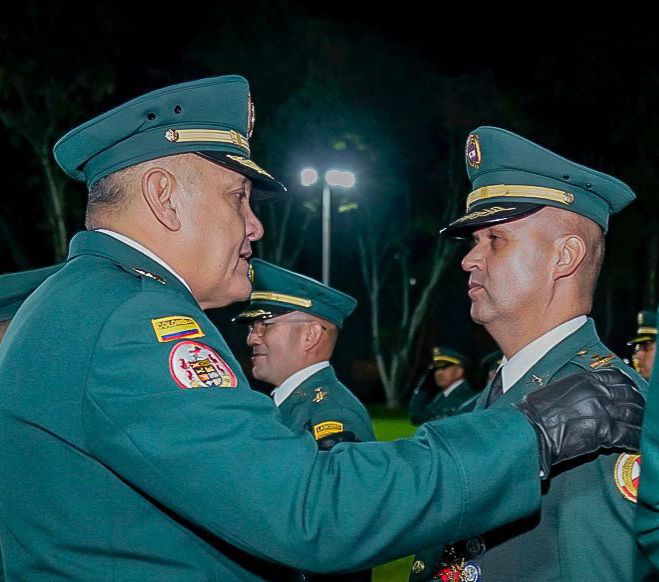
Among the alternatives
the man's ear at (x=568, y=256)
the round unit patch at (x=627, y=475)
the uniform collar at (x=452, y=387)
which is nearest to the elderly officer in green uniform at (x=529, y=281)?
the man's ear at (x=568, y=256)

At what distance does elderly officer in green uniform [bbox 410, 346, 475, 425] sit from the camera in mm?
13828

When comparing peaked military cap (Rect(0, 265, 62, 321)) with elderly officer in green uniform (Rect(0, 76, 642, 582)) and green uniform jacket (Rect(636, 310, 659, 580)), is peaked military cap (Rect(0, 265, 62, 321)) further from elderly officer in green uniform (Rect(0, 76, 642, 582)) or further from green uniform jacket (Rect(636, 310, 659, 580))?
green uniform jacket (Rect(636, 310, 659, 580))

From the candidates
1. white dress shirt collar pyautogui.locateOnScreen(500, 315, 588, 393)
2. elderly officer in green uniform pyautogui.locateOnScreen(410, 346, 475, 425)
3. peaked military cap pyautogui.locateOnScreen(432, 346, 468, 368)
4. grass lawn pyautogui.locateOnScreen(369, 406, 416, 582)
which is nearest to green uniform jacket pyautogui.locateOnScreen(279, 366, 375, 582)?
white dress shirt collar pyautogui.locateOnScreen(500, 315, 588, 393)

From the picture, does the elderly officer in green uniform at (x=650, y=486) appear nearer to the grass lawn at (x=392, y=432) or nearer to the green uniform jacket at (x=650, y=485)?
the green uniform jacket at (x=650, y=485)

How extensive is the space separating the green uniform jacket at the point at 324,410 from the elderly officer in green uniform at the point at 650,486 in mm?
3435

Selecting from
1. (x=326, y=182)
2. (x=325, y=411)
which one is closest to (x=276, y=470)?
(x=325, y=411)

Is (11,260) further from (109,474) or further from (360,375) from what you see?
(109,474)

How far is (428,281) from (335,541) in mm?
31415

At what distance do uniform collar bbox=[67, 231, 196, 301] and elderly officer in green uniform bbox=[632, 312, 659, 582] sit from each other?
1204 millimetres

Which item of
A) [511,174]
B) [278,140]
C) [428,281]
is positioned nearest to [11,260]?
[278,140]

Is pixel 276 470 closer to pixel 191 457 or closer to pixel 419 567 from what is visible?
pixel 191 457

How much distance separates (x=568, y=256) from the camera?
2969mm

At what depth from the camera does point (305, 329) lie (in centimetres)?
625

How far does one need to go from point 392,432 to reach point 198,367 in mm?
19130
